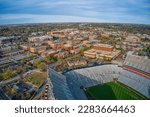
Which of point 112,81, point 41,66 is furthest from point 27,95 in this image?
point 41,66

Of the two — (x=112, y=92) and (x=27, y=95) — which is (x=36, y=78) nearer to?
(x=27, y=95)

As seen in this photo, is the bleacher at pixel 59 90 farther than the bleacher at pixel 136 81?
No

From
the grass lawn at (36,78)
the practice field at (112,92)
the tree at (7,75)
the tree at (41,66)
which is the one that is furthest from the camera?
the tree at (41,66)

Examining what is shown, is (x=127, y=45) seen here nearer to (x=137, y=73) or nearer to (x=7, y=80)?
(x=137, y=73)

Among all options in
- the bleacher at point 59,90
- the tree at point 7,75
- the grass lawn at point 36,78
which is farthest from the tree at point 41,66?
the bleacher at point 59,90

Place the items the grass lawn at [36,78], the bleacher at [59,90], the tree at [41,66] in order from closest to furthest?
the bleacher at [59,90]
the grass lawn at [36,78]
the tree at [41,66]

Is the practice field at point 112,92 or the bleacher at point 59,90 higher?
the bleacher at point 59,90

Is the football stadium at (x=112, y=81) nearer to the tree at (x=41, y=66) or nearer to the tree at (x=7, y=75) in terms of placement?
the tree at (x=41, y=66)

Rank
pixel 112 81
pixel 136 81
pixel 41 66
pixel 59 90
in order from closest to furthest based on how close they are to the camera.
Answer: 1. pixel 59 90
2. pixel 136 81
3. pixel 112 81
4. pixel 41 66
